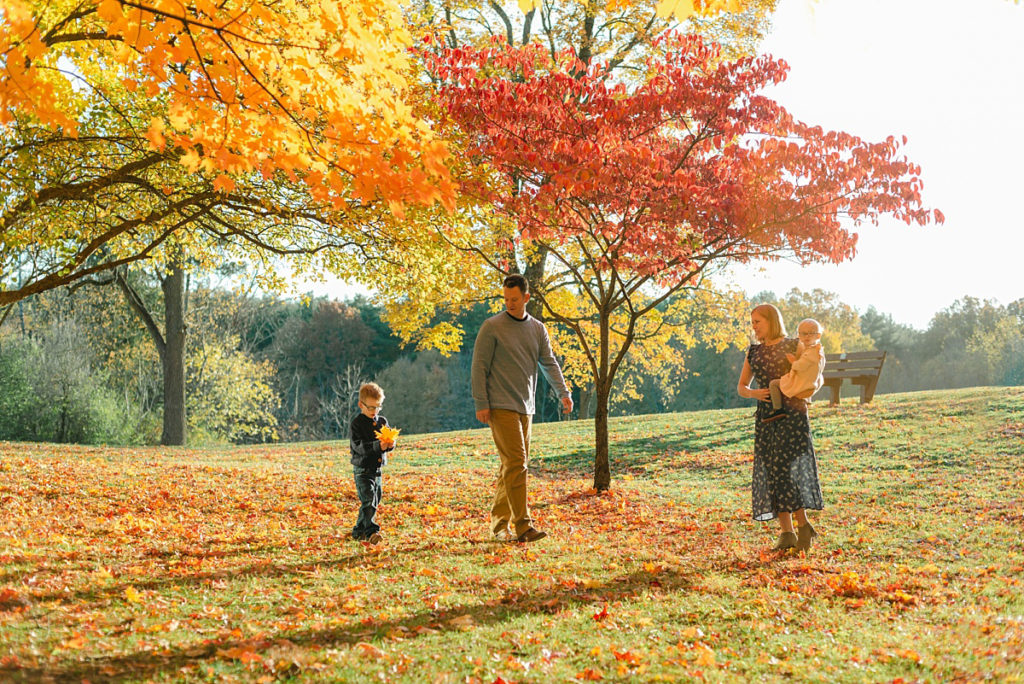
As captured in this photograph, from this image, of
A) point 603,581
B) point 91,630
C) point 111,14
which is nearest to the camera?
point 91,630

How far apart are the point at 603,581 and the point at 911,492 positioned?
6.25 m

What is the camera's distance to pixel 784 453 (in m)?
6.13

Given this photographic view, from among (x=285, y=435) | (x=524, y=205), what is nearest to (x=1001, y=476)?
(x=524, y=205)

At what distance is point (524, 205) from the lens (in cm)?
949

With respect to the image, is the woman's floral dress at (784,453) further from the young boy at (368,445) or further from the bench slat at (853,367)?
the bench slat at (853,367)

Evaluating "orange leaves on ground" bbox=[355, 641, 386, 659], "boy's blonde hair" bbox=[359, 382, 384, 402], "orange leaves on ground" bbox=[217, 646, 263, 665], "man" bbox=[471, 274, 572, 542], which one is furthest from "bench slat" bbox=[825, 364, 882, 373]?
"orange leaves on ground" bbox=[217, 646, 263, 665]

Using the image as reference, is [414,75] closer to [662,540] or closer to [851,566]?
[662,540]

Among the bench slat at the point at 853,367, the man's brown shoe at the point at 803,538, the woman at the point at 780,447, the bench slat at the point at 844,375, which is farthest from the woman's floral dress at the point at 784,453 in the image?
the bench slat at the point at 853,367

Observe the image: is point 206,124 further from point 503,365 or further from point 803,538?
point 803,538

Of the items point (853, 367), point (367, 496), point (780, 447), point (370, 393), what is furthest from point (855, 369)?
point (370, 393)

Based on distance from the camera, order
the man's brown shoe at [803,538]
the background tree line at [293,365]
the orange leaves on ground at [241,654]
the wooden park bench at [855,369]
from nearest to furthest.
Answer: the orange leaves on ground at [241,654]
the man's brown shoe at [803,538]
the wooden park bench at [855,369]
the background tree line at [293,365]

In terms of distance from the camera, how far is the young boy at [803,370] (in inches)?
231

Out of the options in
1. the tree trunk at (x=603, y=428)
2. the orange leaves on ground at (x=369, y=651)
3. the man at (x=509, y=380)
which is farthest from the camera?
the tree trunk at (x=603, y=428)

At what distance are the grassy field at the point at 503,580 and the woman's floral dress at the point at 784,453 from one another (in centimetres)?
48
